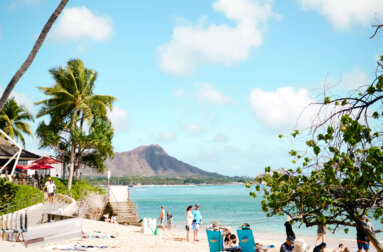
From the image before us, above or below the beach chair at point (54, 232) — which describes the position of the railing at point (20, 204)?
above

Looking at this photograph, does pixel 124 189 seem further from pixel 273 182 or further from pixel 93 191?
pixel 273 182

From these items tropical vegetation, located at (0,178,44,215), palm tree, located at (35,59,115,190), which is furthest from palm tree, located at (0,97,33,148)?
tropical vegetation, located at (0,178,44,215)

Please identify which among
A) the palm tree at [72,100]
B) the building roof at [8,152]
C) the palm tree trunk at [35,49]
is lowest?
the building roof at [8,152]

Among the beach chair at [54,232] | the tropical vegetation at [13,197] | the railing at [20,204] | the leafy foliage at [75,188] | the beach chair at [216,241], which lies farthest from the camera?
the leafy foliage at [75,188]

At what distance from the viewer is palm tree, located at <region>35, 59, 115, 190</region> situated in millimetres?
26875

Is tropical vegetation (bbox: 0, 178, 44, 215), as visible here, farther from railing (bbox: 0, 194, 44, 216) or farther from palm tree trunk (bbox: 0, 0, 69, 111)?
palm tree trunk (bbox: 0, 0, 69, 111)

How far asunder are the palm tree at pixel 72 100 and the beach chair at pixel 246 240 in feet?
61.0

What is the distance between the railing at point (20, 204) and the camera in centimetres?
1514

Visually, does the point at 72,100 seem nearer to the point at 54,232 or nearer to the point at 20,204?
the point at 20,204

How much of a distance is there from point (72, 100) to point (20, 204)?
12174 millimetres

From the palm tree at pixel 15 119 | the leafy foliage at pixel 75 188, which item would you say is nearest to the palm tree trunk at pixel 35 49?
the leafy foliage at pixel 75 188

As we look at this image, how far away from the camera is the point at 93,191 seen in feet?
93.4

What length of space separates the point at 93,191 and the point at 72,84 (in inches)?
319

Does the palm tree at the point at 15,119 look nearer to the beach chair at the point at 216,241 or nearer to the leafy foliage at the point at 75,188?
the leafy foliage at the point at 75,188
